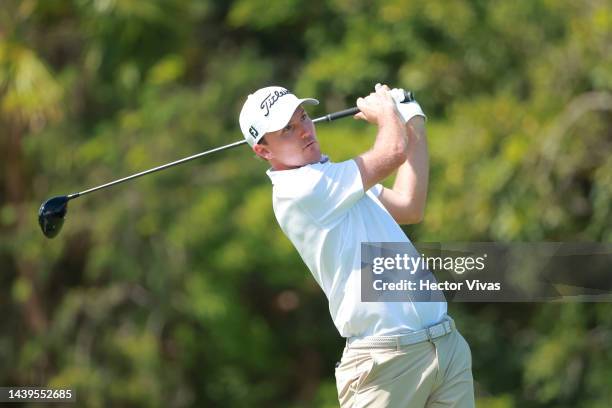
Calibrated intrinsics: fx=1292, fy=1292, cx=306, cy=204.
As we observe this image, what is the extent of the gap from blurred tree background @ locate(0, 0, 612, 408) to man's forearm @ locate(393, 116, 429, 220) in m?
4.26

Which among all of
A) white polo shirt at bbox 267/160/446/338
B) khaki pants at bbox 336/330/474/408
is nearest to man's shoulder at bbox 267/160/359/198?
white polo shirt at bbox 267/160/446/338

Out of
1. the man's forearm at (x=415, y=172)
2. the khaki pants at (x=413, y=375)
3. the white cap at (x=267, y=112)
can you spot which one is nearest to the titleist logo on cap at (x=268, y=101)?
the white cap at (x=267, y=112)

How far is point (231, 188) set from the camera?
9117mm

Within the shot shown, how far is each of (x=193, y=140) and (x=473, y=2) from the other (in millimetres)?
2217

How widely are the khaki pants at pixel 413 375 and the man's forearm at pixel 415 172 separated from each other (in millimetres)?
430

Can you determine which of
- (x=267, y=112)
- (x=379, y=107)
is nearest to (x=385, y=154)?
(x=379, y=107)

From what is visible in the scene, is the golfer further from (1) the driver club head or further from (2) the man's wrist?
(1) the driver club head

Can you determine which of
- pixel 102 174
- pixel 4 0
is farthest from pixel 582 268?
pixel 4 0

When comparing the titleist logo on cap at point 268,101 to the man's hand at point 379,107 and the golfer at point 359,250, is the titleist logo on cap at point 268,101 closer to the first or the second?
the golfer at point 359,250

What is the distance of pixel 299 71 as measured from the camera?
9.99 metres

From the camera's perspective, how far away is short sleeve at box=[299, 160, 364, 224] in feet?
11.6

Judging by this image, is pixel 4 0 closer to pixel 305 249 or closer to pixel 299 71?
pixel 299 71

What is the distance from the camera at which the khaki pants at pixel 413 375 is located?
11.7 ft

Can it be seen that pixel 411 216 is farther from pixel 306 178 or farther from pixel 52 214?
pixel 52 214
